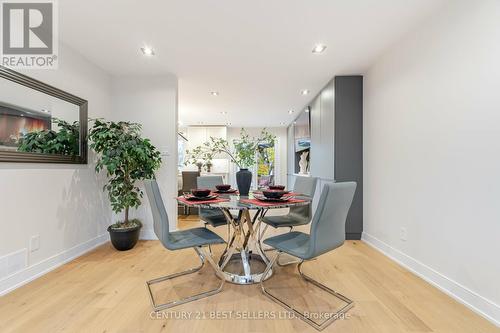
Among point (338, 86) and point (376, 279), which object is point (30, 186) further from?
point (338, 86)

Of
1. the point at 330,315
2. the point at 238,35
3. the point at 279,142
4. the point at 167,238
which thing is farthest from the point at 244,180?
the point at 279,142

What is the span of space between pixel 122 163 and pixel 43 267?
124 centimetres

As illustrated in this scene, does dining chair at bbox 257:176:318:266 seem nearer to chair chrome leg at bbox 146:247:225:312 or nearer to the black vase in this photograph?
the black vase

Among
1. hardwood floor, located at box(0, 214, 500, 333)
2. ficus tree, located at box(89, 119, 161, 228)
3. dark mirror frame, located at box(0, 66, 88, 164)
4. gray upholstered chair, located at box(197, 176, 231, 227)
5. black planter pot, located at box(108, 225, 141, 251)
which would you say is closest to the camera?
hardwood floor, located at box(0, 214, 500, 333)

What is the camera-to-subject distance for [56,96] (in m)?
2.36

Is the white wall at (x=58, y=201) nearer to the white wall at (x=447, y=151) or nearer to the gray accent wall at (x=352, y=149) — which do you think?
the gray accent wall at (x=352, y=149)

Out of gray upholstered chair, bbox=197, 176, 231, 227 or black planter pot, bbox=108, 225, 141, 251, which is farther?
black planter pot, bbox=108, 225, 141, 251

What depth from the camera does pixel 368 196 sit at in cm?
308

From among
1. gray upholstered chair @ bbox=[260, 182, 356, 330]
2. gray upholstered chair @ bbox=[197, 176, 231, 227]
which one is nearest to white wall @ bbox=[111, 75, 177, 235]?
gray upholstered chair @ bbox=[197, 176, 231, 227]

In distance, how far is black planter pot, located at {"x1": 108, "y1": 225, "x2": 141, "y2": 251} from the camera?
2758 millimetres

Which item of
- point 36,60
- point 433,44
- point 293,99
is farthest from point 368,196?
point 36,60

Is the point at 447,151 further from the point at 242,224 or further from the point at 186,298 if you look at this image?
the point at 186,298

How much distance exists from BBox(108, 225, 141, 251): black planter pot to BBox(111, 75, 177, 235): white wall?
46cm

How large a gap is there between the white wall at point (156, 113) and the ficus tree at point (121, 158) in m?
0.32
